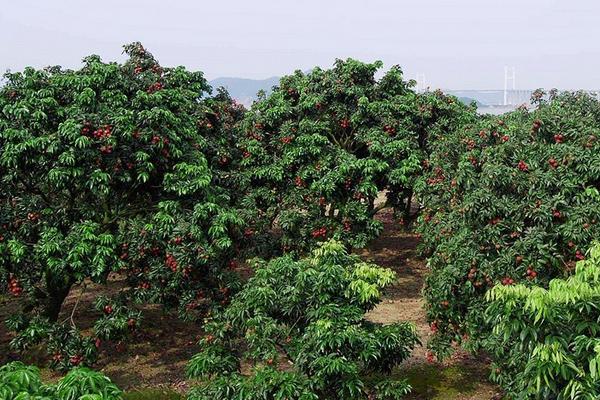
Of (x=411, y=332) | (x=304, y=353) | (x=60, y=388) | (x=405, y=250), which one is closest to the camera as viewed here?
(x=60, y=388)

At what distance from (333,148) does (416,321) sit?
598cm

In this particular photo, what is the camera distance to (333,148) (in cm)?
1739

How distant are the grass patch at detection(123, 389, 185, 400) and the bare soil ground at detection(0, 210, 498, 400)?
0.77 ft

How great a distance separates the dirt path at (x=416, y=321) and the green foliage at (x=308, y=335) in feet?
13.0

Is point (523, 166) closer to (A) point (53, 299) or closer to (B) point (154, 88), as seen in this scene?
(B) point (154, 88)

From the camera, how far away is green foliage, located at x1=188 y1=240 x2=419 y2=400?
25.7ft

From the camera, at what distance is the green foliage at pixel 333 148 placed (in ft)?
54.6

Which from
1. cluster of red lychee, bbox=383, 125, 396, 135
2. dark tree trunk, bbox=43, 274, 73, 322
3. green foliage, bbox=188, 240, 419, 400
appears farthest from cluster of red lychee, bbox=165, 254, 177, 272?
cluster of red lychee, bbox=383, 125, 396, 135

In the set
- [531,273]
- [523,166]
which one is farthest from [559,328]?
[523,166]

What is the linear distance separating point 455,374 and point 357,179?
6.41 meters

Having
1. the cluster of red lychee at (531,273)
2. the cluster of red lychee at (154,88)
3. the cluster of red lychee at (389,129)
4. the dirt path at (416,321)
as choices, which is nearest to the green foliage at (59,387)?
the cluster of red lychee at (531,273)

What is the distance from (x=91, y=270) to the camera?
1095 cm

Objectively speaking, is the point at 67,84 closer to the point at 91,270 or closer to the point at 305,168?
the point at 91,270

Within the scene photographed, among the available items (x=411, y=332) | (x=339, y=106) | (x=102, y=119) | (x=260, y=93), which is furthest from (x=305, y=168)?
(x=411, y=332)
